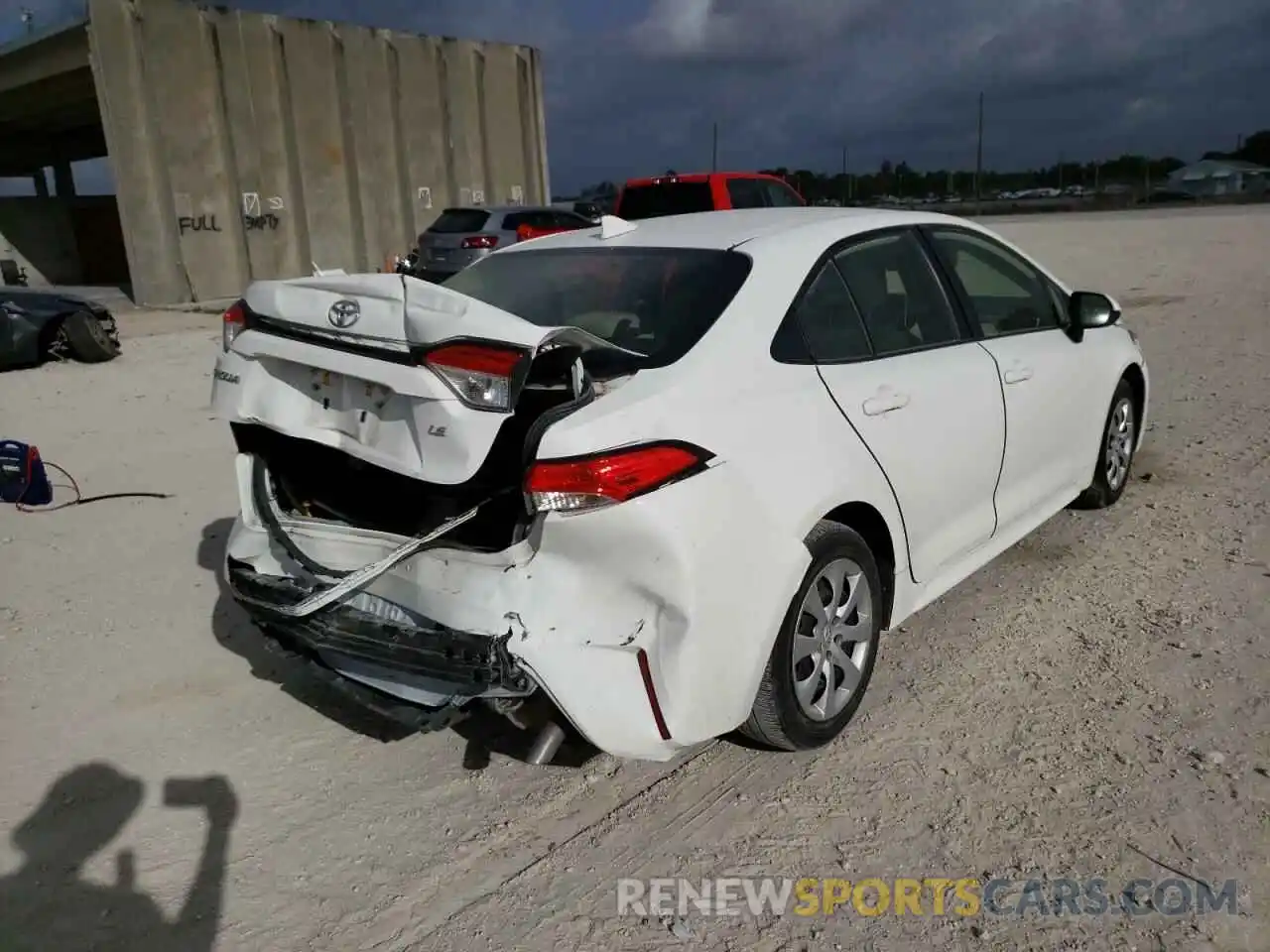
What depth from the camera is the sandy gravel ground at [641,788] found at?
8.07ft

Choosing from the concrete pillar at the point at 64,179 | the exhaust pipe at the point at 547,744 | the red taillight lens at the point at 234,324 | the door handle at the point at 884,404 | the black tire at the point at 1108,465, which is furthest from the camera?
the concrete pillar at the point at 64,179

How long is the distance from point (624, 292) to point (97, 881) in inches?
91.0

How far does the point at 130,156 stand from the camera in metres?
17.5

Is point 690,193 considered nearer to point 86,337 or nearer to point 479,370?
point 86,337

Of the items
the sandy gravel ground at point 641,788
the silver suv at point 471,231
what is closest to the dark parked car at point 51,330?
the silver suv at point 471,231

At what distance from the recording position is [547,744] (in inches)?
106

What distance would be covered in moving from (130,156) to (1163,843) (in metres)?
19.4

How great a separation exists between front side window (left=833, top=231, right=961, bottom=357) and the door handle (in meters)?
0.19

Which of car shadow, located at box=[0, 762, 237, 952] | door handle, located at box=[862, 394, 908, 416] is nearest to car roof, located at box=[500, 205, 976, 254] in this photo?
door handle, located at box=[862, 394, 908, 416]

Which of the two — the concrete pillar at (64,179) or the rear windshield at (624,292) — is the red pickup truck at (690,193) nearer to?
the rear windshield at (624,292)

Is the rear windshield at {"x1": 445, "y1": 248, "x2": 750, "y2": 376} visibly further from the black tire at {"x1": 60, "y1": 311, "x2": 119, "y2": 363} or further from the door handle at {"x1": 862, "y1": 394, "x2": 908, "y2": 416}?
the black tire at {"x1": 60, "y1": 311, "x2": 119, "y2": 363}

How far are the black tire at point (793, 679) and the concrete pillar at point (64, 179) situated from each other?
116ft

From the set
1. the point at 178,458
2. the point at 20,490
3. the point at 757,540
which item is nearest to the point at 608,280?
the point at 757,540

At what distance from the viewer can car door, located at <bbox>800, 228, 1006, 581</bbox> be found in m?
3.12
